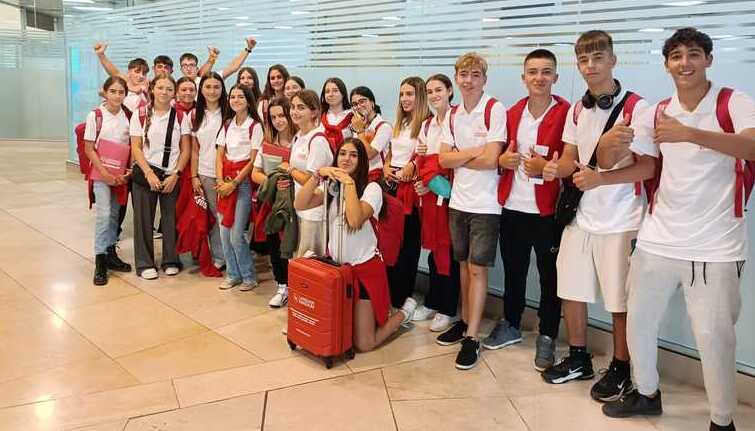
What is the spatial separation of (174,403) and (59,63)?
14076 mm

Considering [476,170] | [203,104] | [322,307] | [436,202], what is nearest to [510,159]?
[476,170]

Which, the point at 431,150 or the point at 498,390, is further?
the point at 431,150

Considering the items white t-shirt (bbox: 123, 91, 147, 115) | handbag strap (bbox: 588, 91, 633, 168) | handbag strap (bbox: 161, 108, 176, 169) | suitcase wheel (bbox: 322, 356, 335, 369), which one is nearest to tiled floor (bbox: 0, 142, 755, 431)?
suitcase wheel (bbox: 322, 356, 335, 369)

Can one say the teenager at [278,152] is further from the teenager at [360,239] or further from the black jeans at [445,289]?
the black jeans at [445,289]

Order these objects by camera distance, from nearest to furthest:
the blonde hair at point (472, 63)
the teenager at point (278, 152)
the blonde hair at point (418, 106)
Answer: the blonde hair at point (472, 63) → the blonde hair at point (418, 106) → the teenager at point (278, 152)

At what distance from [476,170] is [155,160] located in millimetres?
2665

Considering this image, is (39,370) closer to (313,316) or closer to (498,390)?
(313,316)

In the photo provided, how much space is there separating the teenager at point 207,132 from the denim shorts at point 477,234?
2151 mm

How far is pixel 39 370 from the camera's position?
351 cm

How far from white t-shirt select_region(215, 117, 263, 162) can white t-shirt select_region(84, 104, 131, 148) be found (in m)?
0.94

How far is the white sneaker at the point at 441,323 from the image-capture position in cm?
421

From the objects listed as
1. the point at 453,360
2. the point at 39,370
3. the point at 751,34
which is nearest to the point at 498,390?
the point at 453,360

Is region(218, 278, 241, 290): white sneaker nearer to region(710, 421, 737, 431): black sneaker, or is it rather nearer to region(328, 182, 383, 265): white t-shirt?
region(328, 182, 383, 265): white t-shirt

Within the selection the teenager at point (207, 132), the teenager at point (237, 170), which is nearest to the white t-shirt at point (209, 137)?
the teenager at point (207, 132)
